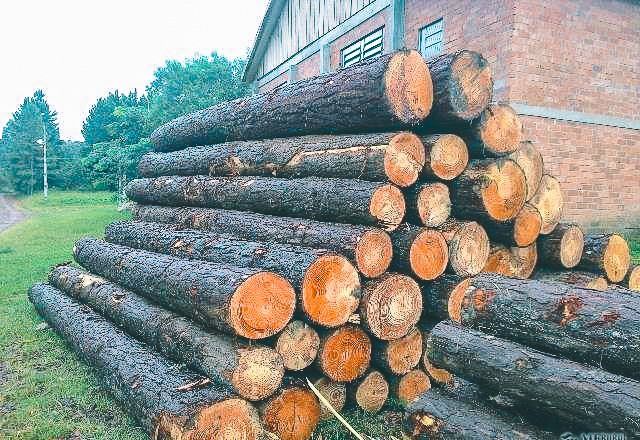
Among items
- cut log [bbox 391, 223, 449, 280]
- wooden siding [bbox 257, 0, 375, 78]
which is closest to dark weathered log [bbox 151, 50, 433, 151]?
cut log [bbox 391, 223, 449, 280]

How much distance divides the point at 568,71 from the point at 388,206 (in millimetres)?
7238

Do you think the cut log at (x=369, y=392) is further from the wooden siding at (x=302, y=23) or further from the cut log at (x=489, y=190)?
the wooden siding at (x=302, y=23)

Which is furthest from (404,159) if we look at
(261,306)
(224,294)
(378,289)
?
(224,294)

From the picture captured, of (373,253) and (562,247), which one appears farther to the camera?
(562,247)

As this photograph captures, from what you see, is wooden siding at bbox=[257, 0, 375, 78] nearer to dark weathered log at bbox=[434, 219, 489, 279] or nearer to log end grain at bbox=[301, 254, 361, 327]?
dark weathered log at bbox=[434, 219, 489, 279]

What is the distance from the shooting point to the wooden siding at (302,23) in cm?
1412

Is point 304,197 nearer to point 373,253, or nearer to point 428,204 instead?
point 373,253

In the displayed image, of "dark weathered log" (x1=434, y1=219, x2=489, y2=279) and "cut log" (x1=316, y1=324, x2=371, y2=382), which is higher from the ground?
"dark weathered log" (x1=434, y1=219, x2=489, y2=279)

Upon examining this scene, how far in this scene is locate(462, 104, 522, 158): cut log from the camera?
4.87 meters

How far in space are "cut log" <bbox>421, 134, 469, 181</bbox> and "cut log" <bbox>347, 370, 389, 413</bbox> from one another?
76.3 inches

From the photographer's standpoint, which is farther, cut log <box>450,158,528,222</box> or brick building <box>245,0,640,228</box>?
brick building <box>245,0,640,228</box>

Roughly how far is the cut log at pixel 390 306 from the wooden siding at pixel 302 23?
33.7 ft

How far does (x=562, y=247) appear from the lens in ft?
17.5

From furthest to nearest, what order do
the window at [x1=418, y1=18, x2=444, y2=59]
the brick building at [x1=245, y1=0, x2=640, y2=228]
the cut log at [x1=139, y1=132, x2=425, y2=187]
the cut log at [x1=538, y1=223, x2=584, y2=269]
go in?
the window at [x1=418, y1=18, x2=444, y2=59]
the brick building at [x1=245, y1=0, x2=640, y2=228]
the cut log at [x1=538, y1=223, x2=584, y2=269]
the cut log at [x1=139, y1=132, x2=425, y2=187]
